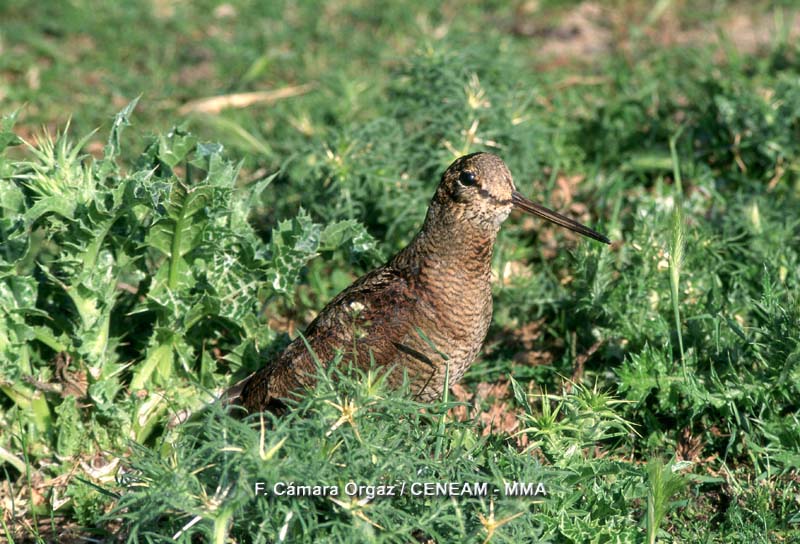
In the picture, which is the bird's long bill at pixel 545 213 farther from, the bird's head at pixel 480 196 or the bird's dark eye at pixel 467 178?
the bird's dark eye at pixel 467 178

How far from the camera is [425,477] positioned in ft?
9.34

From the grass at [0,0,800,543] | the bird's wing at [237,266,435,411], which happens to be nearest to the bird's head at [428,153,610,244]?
the bird's wing at [237,266,435,411]

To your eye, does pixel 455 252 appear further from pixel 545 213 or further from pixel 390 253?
pixel 390 253

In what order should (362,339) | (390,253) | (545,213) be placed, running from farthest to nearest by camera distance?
(390,253) < (545,213) < (362,339)

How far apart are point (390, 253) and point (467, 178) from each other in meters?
1.28

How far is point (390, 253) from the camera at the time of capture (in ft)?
15.4

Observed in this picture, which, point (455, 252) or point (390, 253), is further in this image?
point (390, 253)

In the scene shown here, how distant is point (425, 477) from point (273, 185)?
2672 mm

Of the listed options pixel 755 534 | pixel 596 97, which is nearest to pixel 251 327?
pixel 755 534

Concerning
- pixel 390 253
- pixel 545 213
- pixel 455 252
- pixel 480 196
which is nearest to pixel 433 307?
pixel 455 252

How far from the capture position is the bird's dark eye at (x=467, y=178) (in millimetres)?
3465

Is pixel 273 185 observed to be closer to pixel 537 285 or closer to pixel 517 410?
pixel 537 285

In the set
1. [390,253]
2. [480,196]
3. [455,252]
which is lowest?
[390,253]

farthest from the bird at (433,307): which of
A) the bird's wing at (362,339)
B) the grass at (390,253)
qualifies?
the grass at (390,253)
